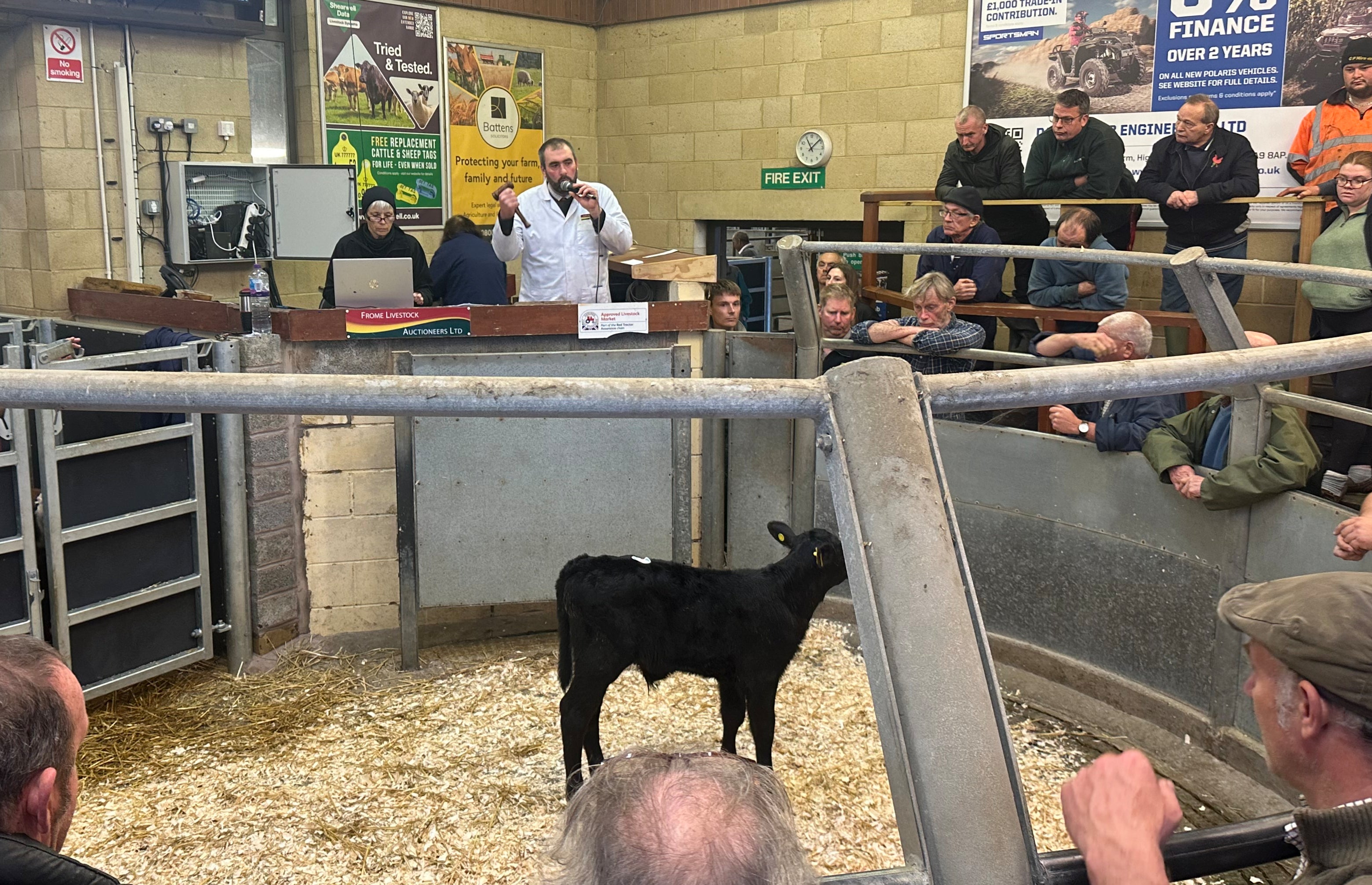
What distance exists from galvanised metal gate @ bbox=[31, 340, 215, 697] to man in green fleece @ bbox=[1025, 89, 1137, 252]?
515 centimetres

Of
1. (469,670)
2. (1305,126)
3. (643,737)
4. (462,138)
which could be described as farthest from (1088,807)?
(462,138)

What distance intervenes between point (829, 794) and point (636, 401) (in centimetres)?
267

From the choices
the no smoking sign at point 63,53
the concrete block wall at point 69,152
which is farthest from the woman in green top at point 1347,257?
the no smoking sign at point 63,53

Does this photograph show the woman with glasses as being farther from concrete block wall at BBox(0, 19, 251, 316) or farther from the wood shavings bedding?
the wood shavings bedding

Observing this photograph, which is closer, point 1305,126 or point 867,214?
point 1305,126

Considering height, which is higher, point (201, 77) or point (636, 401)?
point (201, 77)

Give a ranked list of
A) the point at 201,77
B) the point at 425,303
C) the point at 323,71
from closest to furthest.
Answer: the point at 425,303 < the point at 201,77 < the point at 323,71

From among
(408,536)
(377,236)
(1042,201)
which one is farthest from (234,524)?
(1042,201)

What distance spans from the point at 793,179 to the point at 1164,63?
10.5 feet

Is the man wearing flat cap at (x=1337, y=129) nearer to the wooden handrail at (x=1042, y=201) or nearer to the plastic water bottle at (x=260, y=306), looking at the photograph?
the wooden handrail at (x=1042, y=201)

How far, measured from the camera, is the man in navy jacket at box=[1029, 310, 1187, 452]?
4418 millimetres

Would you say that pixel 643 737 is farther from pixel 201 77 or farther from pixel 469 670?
pixel 201 77

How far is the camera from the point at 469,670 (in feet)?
16.2

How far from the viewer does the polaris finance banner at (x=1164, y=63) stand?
747cm
